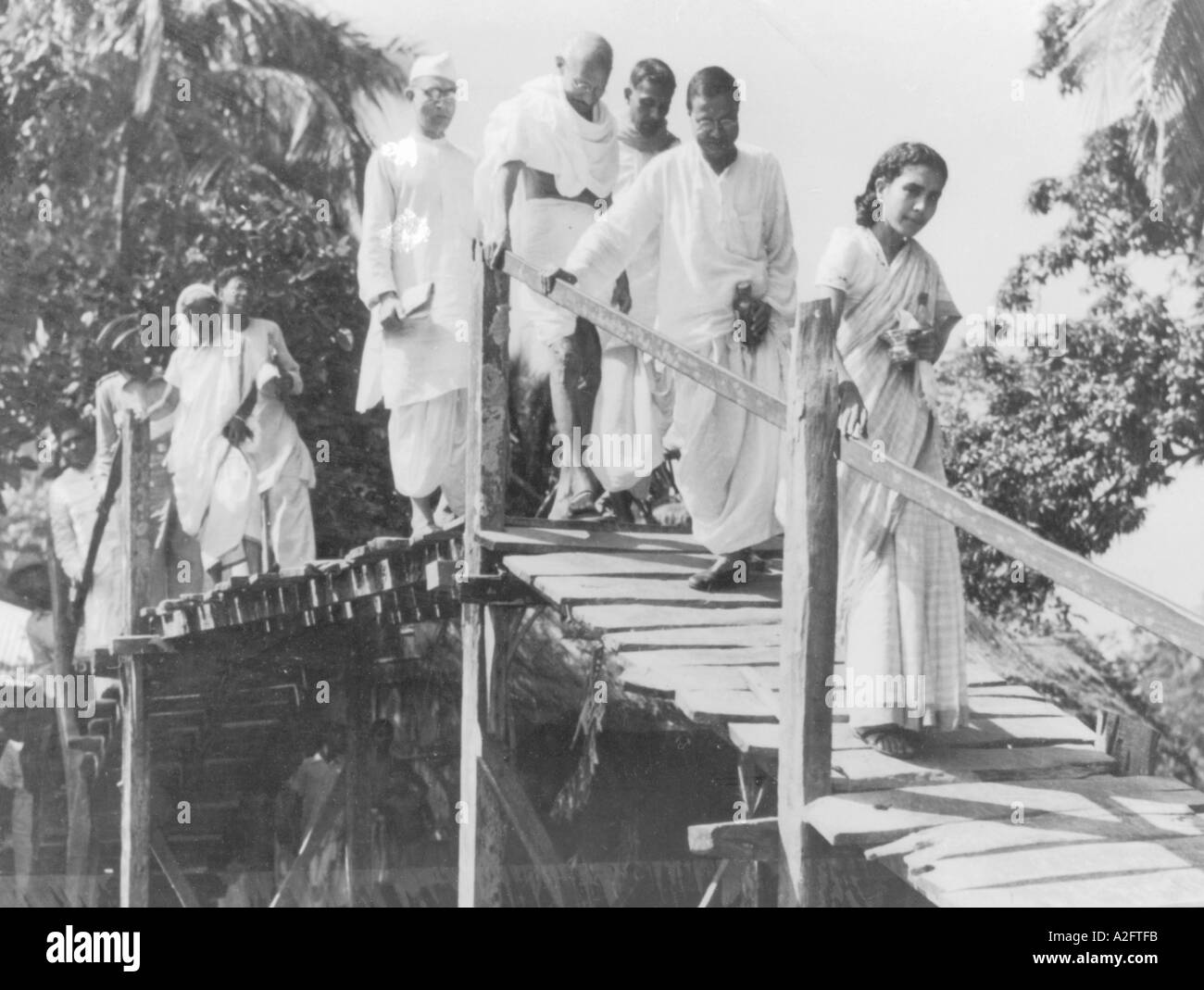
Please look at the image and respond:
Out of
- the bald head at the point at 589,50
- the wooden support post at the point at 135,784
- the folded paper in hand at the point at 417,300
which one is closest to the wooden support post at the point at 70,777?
the wooden support post at the point at 135,784

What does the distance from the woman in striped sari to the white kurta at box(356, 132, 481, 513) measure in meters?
2.15

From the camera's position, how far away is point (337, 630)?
9.32 meters

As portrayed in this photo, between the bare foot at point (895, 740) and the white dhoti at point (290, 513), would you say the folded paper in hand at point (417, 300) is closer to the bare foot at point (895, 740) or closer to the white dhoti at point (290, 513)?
the white dhoti at point (290, 513)

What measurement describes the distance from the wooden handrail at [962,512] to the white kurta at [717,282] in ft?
2.01

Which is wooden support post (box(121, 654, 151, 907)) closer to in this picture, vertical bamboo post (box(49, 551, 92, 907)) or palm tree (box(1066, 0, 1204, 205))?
vertical bamboo post (box(49, 551, 92, 907))

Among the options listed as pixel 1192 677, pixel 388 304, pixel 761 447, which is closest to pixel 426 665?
pixel 388 304

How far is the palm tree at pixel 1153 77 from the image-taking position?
10.4 meters

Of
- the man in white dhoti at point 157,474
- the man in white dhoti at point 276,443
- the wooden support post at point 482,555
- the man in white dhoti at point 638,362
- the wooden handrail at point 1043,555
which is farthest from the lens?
the man in white dhoti at point 157,474

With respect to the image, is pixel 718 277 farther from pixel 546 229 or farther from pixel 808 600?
pixel 808 600

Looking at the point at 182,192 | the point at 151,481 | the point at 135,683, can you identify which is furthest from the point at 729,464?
the point at 182,192

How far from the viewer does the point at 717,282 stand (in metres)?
6.73

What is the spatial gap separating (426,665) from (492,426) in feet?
15.7

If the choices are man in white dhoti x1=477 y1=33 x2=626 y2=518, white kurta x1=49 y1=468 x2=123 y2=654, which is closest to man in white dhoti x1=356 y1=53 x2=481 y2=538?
man in white dhoti x1=477 y1=33 x2=626 y2=518

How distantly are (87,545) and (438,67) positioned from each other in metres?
3.81
